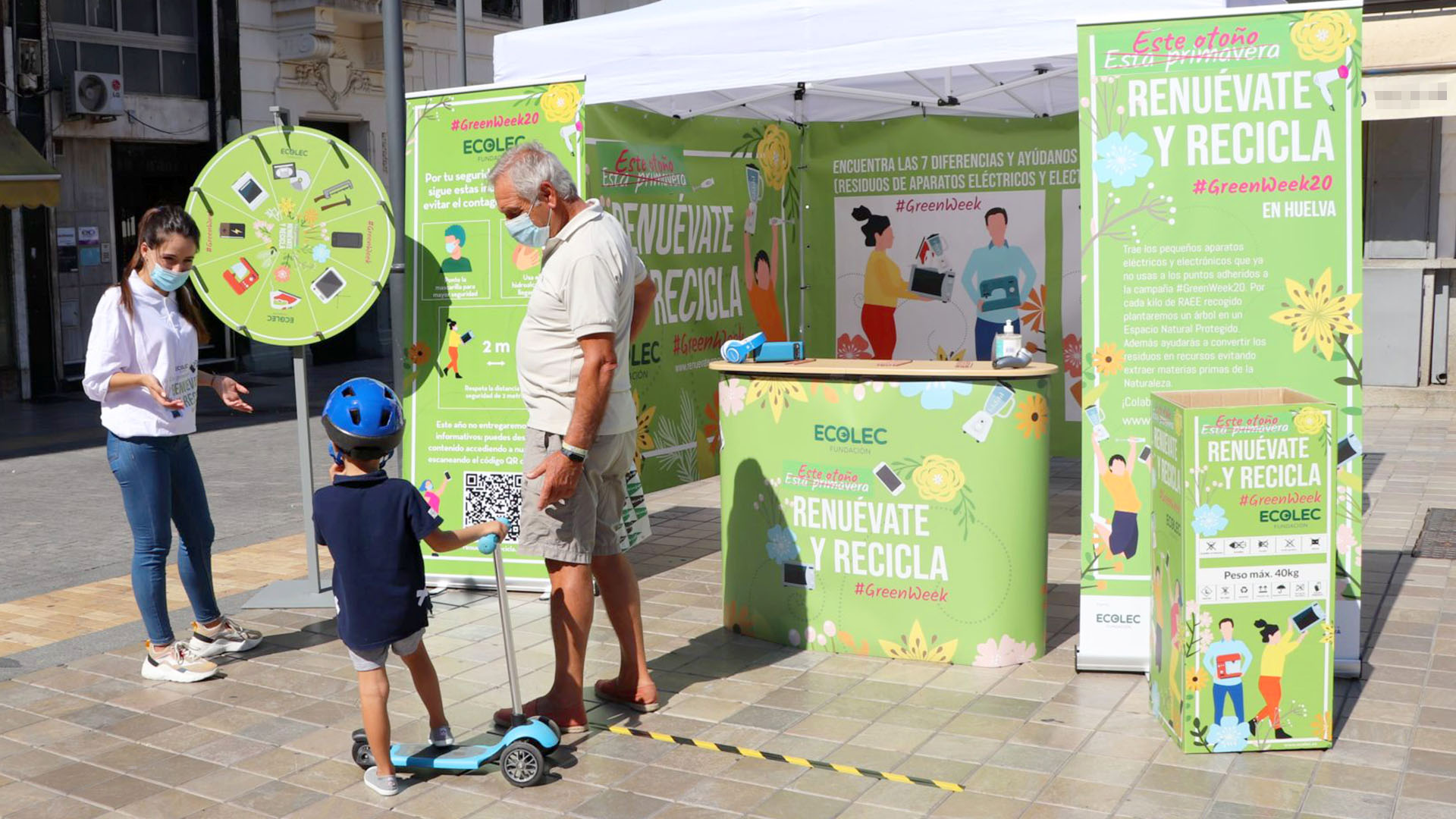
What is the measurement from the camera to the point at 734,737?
4.45m

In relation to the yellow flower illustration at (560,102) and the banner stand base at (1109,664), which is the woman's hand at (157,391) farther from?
the banner stand base at (1109,664)

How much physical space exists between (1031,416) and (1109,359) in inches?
13.2

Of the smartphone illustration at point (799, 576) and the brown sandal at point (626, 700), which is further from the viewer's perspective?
the smartphone illustration at point (799, 576)

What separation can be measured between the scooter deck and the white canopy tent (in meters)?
3.21

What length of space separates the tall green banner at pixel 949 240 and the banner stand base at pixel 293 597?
14.4 ft

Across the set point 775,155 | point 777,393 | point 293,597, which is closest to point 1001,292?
point 775,155

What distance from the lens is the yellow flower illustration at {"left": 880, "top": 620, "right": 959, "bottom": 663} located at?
5172 mm

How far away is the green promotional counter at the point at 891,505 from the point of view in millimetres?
5004

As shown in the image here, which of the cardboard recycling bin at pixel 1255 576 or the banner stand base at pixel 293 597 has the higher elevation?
the cardboard recycling bin at pixel 1255 576

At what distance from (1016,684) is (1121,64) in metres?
2.20

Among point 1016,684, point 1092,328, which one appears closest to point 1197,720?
point 1016,684

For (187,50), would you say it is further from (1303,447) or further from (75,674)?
(1303,447)

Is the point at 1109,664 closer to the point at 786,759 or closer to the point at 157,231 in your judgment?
the point at 786,759

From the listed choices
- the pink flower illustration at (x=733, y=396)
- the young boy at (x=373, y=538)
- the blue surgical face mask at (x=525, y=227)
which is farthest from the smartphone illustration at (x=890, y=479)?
the young boy at (x=373, y=538)
